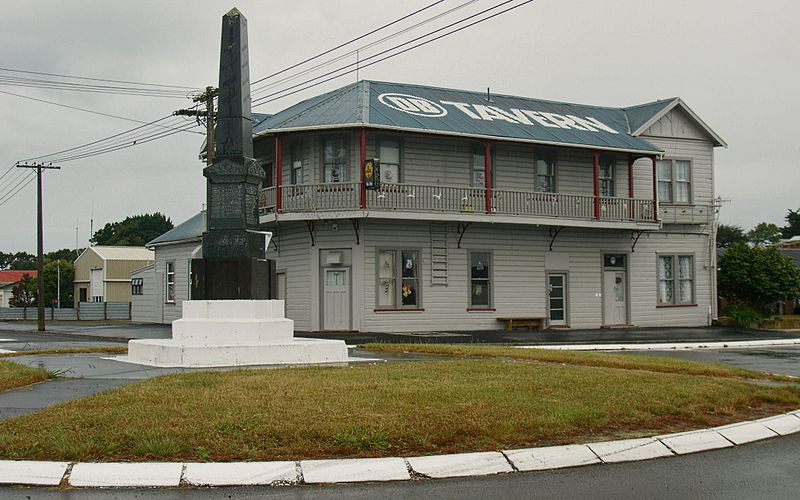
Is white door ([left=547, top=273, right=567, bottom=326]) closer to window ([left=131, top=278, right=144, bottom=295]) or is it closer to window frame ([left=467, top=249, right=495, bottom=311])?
window frame ([left=467, top=249, right=495, bottom=311])

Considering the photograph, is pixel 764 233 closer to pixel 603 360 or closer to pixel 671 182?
pixel 671 182

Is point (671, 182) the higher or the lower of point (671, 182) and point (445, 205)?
the higher

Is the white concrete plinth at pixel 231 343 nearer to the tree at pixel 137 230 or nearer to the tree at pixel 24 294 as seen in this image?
the tree at pixel 24 294

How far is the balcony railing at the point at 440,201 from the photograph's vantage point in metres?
26.9

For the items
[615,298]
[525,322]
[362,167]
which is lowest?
[525,322]

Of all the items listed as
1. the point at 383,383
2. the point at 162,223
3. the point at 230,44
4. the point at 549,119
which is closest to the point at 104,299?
the point at 162,223

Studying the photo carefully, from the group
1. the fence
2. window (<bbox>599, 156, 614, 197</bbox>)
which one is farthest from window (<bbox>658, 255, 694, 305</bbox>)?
the fence

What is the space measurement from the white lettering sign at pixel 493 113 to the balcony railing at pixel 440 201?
287 cm

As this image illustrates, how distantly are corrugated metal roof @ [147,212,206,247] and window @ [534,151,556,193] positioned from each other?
1435cm

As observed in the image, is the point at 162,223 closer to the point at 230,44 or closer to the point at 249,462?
the point at 230,44

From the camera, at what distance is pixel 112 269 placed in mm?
69312

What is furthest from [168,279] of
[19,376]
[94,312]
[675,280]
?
[19,376]

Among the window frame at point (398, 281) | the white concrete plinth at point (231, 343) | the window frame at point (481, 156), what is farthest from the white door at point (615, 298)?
the white concrete plinth at point (231, 343)

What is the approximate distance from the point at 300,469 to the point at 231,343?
8.16 metres
